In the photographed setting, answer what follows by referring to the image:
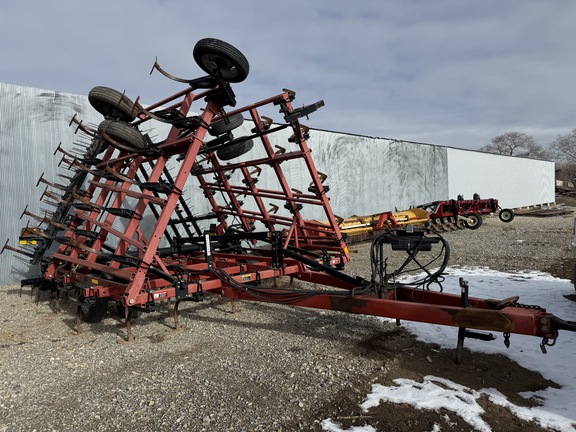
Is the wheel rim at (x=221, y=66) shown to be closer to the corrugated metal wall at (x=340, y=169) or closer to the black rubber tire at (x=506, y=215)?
the corrugated metal wall at (x=340, y=169)

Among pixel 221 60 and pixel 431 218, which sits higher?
pixel 221 60

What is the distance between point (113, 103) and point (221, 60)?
2311 millimetres

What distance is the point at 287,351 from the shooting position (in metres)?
4.32

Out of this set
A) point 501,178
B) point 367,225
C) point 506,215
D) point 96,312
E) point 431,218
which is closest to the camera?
point 96,312

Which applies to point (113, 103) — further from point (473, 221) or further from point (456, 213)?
point (473, 221)

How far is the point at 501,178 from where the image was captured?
27625 millimetres

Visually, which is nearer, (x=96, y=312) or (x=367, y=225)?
(x=96, y=312)

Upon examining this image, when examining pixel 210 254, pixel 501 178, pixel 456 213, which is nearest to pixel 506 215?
pixel 456 213

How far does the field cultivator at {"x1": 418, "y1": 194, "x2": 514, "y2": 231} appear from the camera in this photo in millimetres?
16625

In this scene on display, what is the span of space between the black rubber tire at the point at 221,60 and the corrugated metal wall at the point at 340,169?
5.85m

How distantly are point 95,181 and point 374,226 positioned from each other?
899 cm

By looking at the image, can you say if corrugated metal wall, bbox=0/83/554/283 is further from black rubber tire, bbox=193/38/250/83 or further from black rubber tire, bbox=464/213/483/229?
black rubber tire, bbox=193/38/250/83

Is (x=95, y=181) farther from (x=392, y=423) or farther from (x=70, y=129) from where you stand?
(x=392, y=423)

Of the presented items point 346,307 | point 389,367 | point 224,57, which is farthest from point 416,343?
point 224,57
